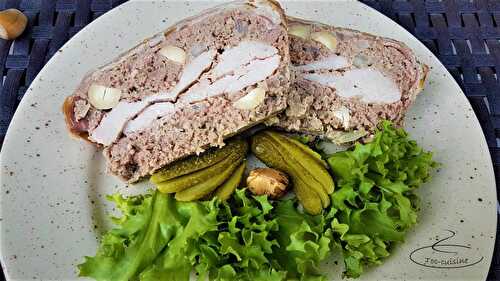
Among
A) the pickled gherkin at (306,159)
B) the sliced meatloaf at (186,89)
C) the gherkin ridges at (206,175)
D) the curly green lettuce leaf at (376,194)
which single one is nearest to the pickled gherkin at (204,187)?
the gherkin ridges at (206,175)

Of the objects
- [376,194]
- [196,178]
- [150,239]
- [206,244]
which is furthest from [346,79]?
[150,239]

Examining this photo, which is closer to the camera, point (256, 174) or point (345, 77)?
point (256, 174)

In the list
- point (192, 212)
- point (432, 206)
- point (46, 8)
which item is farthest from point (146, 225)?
point (46, 8)

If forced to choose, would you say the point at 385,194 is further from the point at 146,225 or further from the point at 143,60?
the point at 143,60

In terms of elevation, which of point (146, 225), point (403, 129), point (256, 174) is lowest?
point (146, 225)

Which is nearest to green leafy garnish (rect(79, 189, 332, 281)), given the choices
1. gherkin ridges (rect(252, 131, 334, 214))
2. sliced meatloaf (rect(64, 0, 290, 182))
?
gherkin ridges (rect(252, 131, 334, 214))
